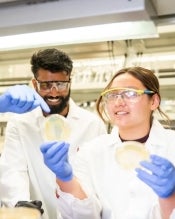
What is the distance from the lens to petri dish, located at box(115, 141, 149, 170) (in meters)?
1.40

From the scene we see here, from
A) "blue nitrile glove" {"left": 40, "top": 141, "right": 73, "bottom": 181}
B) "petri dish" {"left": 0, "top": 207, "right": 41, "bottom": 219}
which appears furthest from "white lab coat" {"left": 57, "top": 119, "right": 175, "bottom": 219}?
"petri dish" {"left": 0, "top": 207, "right": 41, "bottom": 219}

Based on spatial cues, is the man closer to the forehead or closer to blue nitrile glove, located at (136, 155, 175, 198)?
the forehead

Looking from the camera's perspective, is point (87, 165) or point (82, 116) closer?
point (87, 165)

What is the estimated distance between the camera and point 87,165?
1.71 metres

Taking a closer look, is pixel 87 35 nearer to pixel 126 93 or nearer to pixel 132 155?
pixel 126 93

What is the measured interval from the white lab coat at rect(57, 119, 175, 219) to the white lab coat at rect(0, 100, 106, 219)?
0.29 metres

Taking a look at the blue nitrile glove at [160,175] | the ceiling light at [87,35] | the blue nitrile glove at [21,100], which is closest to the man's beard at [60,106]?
the blue nitrile glove at [21,100]

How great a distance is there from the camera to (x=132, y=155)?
1.41 metres

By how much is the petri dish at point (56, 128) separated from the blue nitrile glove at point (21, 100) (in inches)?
2.8

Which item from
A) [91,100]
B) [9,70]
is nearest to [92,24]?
[91,100]

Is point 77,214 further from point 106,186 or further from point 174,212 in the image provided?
point 174,212

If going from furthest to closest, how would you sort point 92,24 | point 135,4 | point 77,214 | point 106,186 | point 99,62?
1. point 99,62
2. point 106,186
3. point 77,214
4. point 92,24
5. point 135,4

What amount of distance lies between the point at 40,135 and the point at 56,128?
0.55 m

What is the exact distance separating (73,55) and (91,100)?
1.53ft
